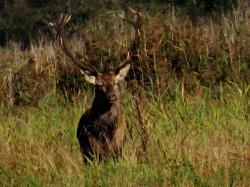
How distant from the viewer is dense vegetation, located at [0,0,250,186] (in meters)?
6.17

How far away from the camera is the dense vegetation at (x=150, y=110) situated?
617 cm

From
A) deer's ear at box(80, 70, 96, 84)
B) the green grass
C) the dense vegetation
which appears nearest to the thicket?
the dense vegetation

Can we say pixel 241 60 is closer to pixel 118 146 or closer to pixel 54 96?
pixel 54 96

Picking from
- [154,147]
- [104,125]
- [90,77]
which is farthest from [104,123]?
[154,147]

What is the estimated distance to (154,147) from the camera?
6.75m

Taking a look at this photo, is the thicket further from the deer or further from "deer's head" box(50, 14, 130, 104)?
the deer

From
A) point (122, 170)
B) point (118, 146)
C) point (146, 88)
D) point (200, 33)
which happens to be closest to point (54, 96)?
point (146, 88)

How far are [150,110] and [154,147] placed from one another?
1527mm

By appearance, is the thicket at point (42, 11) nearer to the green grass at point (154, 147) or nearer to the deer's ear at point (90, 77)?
the green grass at point (154, 147)

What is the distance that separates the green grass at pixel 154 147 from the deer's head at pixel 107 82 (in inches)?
12.3

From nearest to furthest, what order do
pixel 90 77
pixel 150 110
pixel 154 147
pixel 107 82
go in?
pixel 154 147 → pixel 107 82 → pixel 90 77 → pixel 150 110

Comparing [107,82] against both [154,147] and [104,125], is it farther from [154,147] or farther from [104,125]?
[154,147]

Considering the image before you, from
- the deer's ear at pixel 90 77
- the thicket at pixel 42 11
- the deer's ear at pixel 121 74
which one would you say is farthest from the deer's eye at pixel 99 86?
the thicket at pixel 42 11

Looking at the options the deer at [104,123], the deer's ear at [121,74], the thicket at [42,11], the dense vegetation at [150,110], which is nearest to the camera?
the dense vegetation at [150,110]
